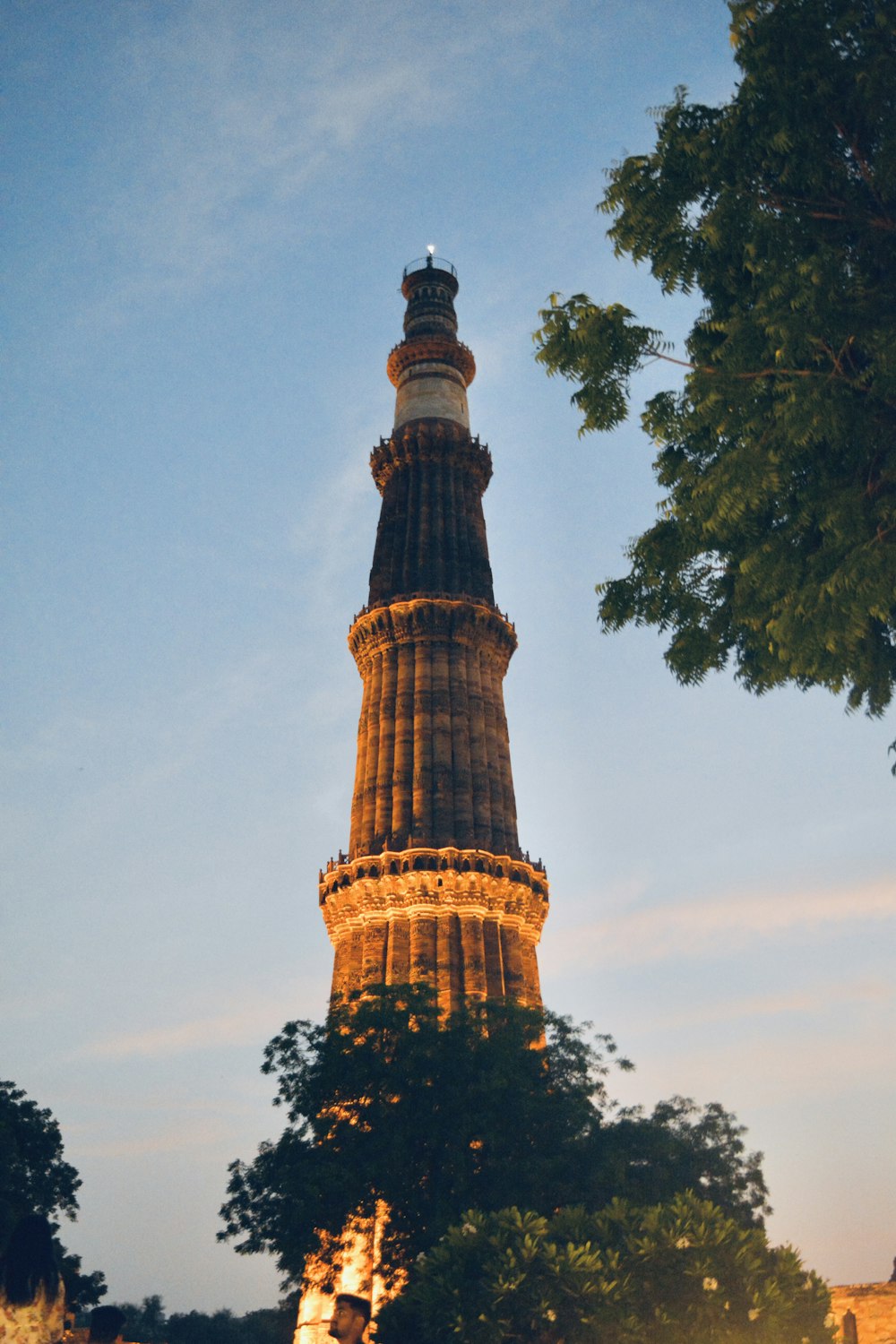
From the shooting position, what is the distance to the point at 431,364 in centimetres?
5400

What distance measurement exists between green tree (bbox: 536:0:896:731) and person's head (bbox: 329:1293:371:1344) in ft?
27.8

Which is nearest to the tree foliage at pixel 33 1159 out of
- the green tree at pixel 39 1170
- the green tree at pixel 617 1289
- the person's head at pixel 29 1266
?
the green tree at pixel 39 1170

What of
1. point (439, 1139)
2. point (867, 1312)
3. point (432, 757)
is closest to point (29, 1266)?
point (439, 1139)

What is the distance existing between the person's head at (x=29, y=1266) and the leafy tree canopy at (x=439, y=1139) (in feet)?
50.2

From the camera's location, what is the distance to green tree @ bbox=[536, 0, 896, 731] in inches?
455

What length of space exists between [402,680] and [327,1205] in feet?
78.4

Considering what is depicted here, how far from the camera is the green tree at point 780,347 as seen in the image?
11.5m

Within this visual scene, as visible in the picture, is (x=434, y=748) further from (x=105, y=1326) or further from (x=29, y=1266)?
(x=29, y=1266)

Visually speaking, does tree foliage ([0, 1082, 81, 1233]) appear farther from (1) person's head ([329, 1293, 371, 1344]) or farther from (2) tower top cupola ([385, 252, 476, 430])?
(2) tower top cupola ([385, 252, 476, 430])

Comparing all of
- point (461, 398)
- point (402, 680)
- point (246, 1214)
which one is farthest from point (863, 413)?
point (461, 398)

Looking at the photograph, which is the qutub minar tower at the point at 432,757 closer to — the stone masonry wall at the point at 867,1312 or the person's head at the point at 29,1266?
the stone masonry wall at the point at 867,1312

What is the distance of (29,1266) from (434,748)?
34177 millimetres

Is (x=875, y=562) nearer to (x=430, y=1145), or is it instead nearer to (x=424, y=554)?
(x=430, y=1145)

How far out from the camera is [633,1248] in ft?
47.3
